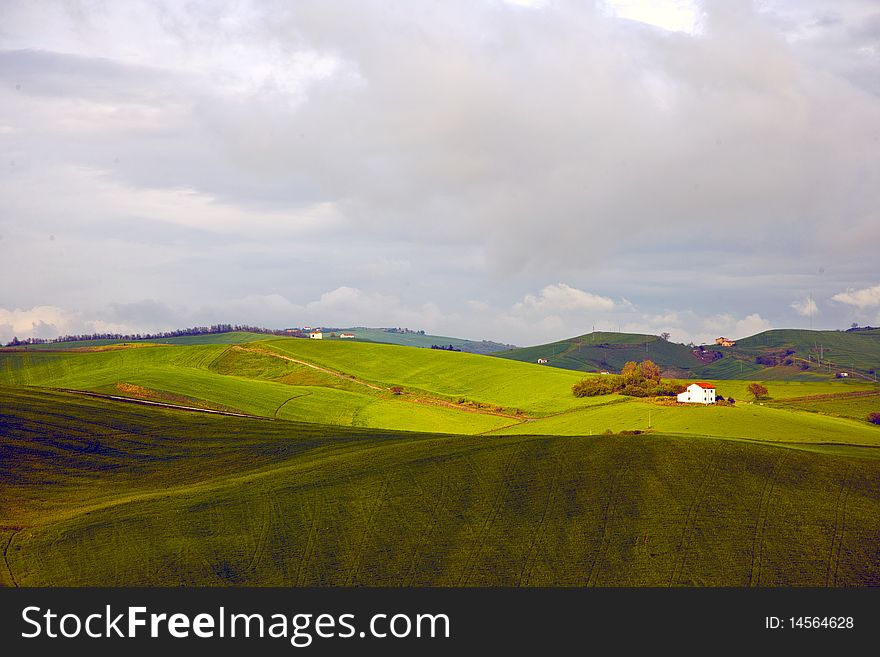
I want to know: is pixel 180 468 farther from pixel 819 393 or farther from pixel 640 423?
pixel 819 393

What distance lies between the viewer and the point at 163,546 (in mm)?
43000

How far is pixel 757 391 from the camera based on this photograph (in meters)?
131

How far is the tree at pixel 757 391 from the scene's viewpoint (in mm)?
129300

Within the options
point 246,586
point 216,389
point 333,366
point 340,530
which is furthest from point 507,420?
point 246,586

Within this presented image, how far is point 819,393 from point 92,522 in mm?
123032

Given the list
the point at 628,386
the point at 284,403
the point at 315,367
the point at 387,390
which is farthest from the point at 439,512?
the point at 315,367

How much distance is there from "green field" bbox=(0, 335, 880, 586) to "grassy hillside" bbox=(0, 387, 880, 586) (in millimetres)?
158

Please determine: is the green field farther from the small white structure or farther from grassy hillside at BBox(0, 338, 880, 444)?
the small white structure

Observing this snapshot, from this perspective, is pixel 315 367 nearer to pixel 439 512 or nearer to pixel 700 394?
pixel 700 394

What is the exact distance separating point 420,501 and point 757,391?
9951 centimetres

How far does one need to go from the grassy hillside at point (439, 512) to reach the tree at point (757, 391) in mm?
67721

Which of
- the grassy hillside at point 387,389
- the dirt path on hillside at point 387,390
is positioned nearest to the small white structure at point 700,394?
the grassy hillside at point 387,389

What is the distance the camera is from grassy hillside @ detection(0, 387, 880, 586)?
39875 mm

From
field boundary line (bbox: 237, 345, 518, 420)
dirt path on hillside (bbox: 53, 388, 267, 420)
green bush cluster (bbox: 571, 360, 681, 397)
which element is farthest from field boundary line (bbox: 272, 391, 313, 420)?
green bush cluster (bbox: 571, 360, 681, 397)
